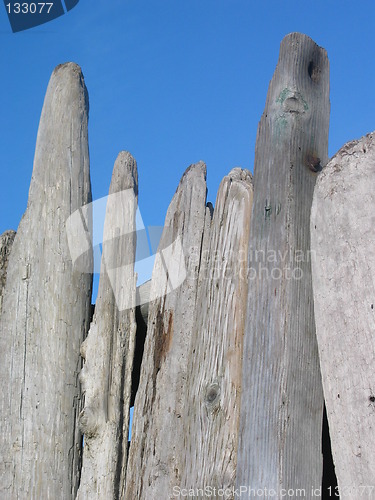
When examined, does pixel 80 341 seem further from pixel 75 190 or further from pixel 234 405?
pixel 234 405

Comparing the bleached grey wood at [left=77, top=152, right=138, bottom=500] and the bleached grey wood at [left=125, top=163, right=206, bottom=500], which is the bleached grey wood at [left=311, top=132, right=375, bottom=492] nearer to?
the bleached grey wood at [left=125, top=163, right=206, bottom=500]

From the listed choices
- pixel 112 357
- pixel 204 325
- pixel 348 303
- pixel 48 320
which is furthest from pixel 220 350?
pixel 48 320

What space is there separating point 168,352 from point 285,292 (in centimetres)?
87

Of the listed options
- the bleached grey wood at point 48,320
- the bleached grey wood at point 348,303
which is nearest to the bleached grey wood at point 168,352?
the bleached grey wood at point 48,320

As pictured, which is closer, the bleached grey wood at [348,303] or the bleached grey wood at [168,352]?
the bleached grey wood at [348,303]

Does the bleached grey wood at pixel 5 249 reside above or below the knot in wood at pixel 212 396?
above

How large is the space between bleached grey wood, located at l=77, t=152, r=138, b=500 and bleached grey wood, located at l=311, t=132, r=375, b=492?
55.4 inches

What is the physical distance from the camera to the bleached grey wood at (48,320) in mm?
3492

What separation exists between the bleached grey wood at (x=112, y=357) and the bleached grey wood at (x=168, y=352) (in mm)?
220

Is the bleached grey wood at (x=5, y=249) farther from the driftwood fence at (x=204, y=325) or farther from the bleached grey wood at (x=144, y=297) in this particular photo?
the bleached grey wood at (x=144, y=297)

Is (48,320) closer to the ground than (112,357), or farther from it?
farther from it

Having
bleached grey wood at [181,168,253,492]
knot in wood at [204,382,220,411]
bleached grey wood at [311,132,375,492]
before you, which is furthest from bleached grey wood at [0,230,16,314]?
bleached grey wood at [311,132,375,492]

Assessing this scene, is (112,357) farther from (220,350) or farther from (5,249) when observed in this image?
(5,249)

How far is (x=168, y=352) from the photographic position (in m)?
3.20
